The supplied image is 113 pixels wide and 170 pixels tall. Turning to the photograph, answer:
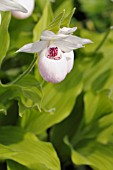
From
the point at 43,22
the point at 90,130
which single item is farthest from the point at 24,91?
the point at 90,130

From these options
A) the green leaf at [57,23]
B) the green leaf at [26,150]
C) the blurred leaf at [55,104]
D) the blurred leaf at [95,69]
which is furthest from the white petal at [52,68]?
the blurred leaf at [95,69]

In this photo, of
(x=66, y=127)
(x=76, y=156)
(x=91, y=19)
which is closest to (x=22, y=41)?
(x=66, y=127)

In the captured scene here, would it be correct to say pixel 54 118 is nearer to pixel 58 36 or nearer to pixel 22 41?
pixel 22 41

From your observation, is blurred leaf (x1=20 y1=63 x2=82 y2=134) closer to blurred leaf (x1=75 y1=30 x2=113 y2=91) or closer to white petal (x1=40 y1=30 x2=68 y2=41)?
blurred leaf (x1=75 y1=30 x2=113 y2=91)

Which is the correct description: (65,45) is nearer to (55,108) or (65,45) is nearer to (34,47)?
(34,47)

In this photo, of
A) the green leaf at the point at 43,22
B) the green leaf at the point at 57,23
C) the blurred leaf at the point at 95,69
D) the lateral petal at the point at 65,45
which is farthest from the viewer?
the blurred leaf at the point at 95,69

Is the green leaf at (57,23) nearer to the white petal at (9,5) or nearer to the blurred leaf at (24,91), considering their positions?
the white petal at (9,5)

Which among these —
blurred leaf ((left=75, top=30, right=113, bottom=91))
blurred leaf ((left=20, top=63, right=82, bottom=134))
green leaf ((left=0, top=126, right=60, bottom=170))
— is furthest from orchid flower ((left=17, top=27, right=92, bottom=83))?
blurred leaf ((left=75, top=30, right=113, bottom=91))
